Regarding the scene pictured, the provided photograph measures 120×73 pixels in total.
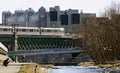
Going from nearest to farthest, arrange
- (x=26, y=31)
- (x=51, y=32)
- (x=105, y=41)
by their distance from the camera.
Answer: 1. (x=105, y=41)
2. (x=26, y=31)
3. (x=51, y=32)

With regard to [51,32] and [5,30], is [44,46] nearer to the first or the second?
[5,30]

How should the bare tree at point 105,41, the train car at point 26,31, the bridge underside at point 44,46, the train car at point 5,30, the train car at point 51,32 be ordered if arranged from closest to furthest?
the bare tree at point 105,41, the bridge underside at point 44,46, the train car at point 5,30, the train car at point 26,31, the train car at point 51,32

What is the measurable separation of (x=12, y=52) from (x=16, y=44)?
6583 millimetres

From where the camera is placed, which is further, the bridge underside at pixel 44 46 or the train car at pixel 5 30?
the train car at pixel 5 30

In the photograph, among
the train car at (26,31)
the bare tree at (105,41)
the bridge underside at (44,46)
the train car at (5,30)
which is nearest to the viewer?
the bare tree at (105,41)

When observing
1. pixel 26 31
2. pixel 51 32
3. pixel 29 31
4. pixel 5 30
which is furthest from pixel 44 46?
pixel 51 32

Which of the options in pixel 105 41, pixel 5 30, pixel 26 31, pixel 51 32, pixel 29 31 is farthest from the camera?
pixel 51 32

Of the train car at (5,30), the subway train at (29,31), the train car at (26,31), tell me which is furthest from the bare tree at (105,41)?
the train car at (26,31)

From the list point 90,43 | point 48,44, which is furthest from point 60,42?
point 90,43

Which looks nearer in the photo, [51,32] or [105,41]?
[105,41]

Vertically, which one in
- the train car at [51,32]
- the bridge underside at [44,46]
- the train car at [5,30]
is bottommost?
the bridge underside at [44,46]

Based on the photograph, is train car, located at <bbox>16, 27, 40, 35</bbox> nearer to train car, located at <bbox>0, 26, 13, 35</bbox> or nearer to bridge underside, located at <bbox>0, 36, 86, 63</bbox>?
bridge underside, located at <bbox>0, 36, 86, 63</bbox>

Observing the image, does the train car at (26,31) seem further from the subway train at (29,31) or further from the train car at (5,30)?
the train car at (5,30)

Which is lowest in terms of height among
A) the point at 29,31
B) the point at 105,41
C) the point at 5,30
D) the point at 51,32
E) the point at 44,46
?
the point at 44,46
